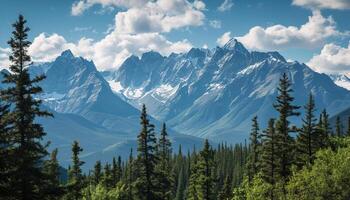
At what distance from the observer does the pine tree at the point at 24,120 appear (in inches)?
1212

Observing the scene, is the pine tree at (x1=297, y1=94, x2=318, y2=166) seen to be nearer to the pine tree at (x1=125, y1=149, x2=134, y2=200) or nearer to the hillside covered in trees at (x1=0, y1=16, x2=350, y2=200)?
the hillside covered in trees at (x1=0, y1=16, x2=350, y2=200)

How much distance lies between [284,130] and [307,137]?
529 cm

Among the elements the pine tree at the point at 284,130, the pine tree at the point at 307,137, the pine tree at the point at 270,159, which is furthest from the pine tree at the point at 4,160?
the pine tree at the point at 307,137

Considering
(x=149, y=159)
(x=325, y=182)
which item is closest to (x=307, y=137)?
(x=325, y=182)

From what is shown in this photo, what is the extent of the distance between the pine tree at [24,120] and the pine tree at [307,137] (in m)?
35.2

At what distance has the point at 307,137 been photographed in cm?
5928

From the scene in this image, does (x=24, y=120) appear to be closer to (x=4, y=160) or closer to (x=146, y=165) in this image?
(x=4, y=160)

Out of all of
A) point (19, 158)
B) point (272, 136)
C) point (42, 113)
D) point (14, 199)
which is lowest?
point (14, 199)

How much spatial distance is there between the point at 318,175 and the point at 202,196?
120 ft

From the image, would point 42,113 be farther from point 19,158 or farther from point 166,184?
point 166,184

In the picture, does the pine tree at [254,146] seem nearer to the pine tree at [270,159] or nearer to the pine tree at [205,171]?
the pine tree at [205,171]

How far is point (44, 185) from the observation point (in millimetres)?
32219

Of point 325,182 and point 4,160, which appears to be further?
point 325,182

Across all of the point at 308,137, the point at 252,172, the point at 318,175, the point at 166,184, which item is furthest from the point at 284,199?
the point at 252,172
